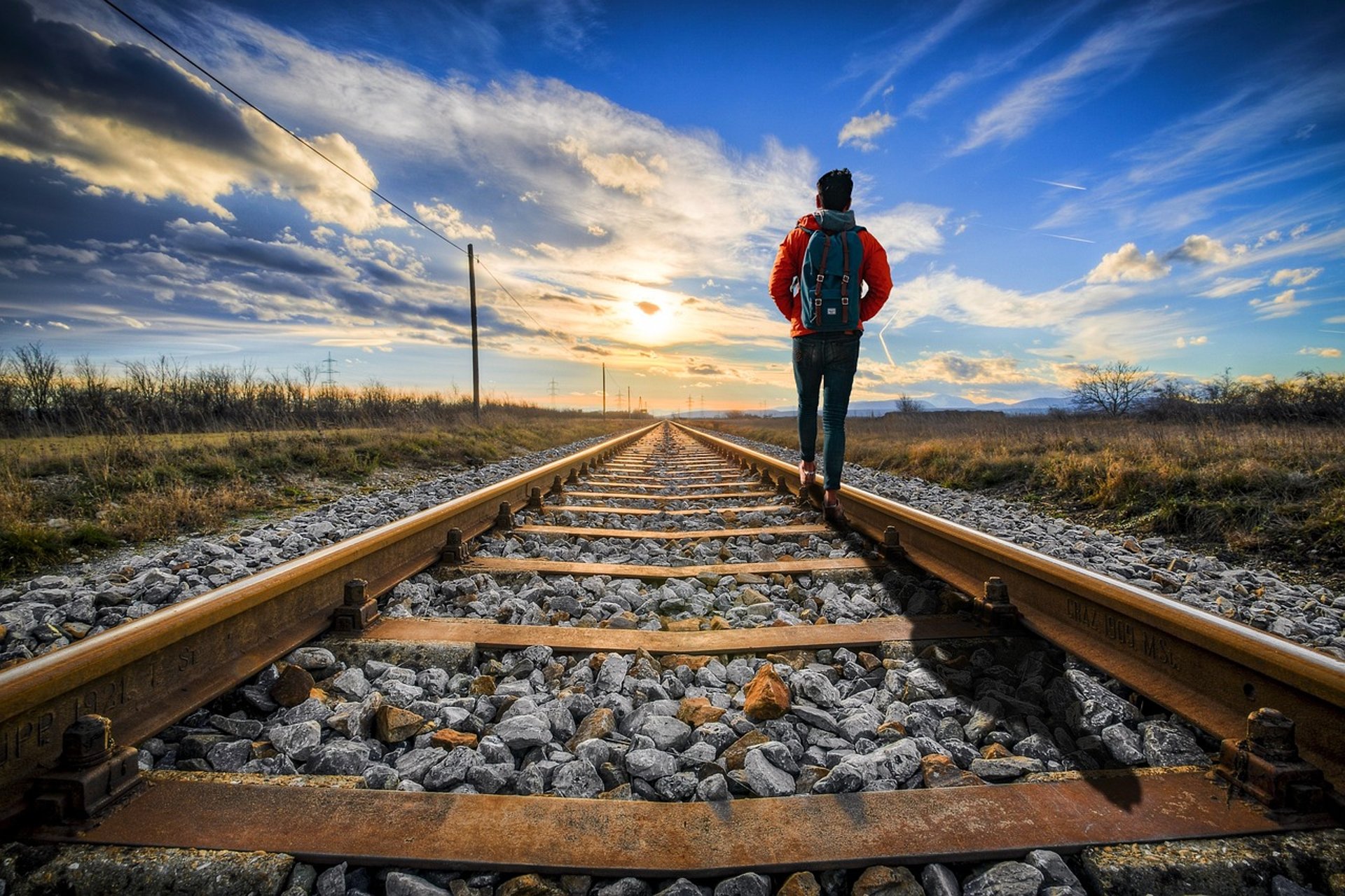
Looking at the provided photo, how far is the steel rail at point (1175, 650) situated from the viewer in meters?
1.38

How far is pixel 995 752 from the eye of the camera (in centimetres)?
159

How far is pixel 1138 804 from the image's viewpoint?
1319mm

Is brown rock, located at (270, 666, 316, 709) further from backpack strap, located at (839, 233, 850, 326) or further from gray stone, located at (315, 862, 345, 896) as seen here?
backpack strap, located at (839, 233, 850, 326)

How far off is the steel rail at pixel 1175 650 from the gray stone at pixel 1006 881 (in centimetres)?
74

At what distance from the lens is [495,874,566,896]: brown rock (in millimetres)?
1113

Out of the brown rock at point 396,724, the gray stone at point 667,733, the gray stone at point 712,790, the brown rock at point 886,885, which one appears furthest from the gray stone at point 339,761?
the brown rock at point 886,885

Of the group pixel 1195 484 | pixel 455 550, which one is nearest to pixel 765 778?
pixel 455 550

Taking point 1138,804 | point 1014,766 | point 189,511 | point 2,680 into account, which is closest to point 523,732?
point 2,680

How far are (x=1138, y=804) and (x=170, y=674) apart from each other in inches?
94.7

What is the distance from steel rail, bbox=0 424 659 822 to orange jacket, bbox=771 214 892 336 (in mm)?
2948

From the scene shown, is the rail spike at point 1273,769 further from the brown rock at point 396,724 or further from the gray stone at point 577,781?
the brown rock at point 396,724

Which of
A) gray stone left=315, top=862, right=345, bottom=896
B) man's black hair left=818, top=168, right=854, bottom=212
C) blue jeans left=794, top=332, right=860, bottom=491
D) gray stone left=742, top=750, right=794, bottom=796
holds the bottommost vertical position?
gray stone left=315, top=862, right=345, bottom=896

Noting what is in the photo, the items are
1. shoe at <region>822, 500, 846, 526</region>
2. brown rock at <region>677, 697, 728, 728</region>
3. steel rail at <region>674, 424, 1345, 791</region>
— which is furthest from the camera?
shoe at <region>822, 500, 846, 526</region>

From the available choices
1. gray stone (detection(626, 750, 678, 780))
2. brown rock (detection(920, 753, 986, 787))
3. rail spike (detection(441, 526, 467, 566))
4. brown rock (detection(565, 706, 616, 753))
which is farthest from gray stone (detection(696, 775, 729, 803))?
rail spike (detection(441, 526, 467, 566))
